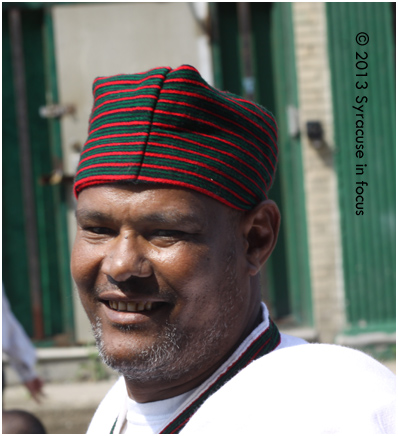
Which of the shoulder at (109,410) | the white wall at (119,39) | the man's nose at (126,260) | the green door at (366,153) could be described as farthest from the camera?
the white wall at (119,39)

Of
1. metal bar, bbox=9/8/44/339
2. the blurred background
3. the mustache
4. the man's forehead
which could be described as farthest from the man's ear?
metal bar, bbox=9/8/44/339

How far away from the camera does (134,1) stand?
5.98 meters

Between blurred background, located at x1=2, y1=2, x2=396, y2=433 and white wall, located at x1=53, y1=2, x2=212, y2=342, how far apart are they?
10mm

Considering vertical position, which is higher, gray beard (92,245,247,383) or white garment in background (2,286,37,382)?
gray beard (92,245,247,383)

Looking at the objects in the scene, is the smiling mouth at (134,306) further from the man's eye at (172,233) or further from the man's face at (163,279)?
the man's eye at (172,233)

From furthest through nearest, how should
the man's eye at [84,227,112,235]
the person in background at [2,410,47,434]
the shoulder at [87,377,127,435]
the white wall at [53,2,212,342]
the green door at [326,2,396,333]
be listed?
the white wall at [53,2,212,342], the green door at [326,2,396,333], the person in background at [2,410,47,434], the shoulder at [87,377,127,435], the man's eye at [84,227,112,235]

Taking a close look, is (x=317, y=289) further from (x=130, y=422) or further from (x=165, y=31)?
(x=130, y=422)

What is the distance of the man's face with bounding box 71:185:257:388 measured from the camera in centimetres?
161

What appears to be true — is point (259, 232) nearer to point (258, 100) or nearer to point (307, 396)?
point (307, 396)

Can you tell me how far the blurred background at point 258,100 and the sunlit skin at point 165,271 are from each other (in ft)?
14.4

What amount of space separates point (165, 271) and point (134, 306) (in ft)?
0.41

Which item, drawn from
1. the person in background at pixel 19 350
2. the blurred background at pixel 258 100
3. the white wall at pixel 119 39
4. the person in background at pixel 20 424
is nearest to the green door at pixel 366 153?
the blurred background at pixel 258 100

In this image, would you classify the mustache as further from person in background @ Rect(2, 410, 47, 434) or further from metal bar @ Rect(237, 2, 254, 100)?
metal bar @ Rect(237, 2, 254, 100)

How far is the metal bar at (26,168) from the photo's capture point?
604cm
